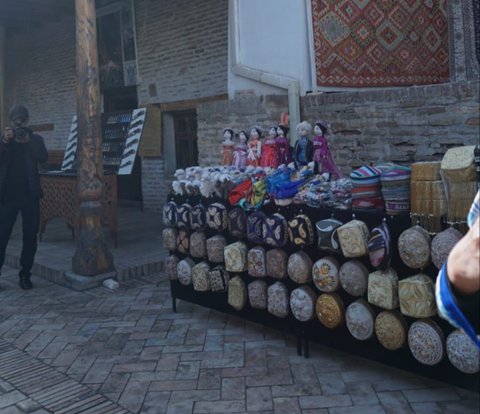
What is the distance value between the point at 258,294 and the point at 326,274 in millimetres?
710

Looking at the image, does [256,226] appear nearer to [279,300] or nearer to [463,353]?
[279,300]

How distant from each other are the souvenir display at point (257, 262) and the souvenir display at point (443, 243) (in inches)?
53.6

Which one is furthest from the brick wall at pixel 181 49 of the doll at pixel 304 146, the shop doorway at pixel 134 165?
the doll at pixel 304 146

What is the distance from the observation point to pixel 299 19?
5934mm

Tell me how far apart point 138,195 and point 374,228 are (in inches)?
328

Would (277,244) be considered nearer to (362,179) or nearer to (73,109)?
(362,179)

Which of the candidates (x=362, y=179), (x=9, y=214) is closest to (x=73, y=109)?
(x=9, y=214)

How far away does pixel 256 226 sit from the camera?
3898mm

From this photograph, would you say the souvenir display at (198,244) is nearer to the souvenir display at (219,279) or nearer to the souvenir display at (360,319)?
the souvenir display at (219,279)

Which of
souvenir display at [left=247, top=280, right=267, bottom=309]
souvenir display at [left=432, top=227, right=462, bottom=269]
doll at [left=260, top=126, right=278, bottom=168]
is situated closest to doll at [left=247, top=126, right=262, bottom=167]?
doll at [left=260, top=126, right=278, bottom=168]

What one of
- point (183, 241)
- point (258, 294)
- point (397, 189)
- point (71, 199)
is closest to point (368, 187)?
point (397, 189)

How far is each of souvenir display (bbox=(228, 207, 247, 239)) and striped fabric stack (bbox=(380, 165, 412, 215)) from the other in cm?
122

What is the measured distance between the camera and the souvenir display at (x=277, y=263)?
3779mm

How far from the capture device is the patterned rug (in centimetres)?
601
